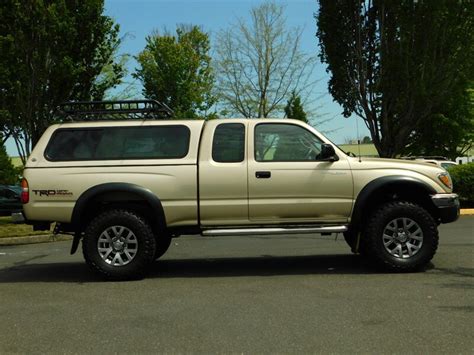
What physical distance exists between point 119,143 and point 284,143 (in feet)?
6.94

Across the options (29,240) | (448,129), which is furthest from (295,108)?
(29,240)

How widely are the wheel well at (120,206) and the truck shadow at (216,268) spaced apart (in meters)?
0.75

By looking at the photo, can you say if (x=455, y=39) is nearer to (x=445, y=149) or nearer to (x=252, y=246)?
(x=252, y=246)

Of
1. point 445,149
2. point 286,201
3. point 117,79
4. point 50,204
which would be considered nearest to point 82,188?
point 50,204

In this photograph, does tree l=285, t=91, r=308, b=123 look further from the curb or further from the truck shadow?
the truck shadow

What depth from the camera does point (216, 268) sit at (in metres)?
7.85

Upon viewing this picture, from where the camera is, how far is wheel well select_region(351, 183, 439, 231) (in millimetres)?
7043

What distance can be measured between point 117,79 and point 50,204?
9.16m

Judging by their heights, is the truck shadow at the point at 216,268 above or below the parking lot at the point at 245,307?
below

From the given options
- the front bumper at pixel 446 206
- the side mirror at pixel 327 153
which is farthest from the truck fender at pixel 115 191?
the front bumper at pixel 446 206

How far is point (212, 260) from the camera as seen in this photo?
8633mm

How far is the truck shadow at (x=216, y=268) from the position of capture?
7.33m

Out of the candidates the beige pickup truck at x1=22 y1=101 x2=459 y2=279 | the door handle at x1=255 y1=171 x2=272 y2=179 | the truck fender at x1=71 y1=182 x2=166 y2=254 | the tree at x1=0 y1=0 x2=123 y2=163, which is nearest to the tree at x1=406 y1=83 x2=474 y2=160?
the tree at x1=0 y1=0 x2=123 y2=163

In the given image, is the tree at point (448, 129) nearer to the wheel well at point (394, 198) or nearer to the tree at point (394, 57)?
the tree at point (394, 57)
